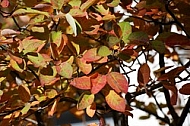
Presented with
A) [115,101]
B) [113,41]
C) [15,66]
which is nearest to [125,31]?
[113,41]

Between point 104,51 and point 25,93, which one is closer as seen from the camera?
point 104,51

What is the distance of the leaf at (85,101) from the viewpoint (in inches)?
27.4

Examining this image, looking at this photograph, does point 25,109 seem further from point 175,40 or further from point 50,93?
point 175,40

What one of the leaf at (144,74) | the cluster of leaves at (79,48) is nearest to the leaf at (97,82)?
the cluster of leaves at (79,48)

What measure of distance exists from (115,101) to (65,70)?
4.5 inches

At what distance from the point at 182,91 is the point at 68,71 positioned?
244 millimetres

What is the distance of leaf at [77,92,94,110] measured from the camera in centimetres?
70

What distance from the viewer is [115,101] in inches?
27.7

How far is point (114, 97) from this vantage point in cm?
71

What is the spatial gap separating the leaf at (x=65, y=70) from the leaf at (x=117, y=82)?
73 millimetres

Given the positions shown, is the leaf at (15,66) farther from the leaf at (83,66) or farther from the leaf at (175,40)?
the leaf at (175,40)

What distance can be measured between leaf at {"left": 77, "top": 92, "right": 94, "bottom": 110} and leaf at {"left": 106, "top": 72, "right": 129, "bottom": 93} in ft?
0.17

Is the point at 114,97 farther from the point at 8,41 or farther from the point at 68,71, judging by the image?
the point at 8,41

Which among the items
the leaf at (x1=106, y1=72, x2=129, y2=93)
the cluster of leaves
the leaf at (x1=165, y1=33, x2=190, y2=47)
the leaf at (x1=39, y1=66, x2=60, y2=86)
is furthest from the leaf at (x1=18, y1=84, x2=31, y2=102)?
the leaf at (x1=165, y1=33, x2=190, y2=47)
